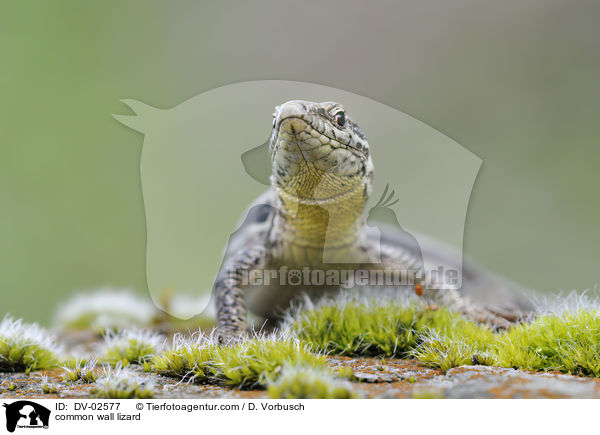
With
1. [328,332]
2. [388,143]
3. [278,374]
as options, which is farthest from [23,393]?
[388,143]

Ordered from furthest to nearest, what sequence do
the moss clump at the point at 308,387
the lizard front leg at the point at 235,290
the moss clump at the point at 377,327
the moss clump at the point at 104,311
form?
the moss clump at the point at 104,311 → the lizard front leg at the point at 235,290 → the moss clump at the point at 377,327 → the moss clump at the point at 308,387

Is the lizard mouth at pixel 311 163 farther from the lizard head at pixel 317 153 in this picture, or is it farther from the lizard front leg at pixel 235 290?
the lizard front leg at pixel 235 290

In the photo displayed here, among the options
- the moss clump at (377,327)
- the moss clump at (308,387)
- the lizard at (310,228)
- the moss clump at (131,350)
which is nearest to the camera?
the moss clump at (308,387)

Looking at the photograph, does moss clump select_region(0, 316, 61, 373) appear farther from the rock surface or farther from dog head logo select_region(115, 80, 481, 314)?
dog head logo select_region(115, 80, 481, 314)

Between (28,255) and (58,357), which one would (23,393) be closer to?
(58,357)

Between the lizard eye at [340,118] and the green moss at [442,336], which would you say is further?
the lizard eye at [340,118]

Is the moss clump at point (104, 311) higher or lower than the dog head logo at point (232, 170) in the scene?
lower
